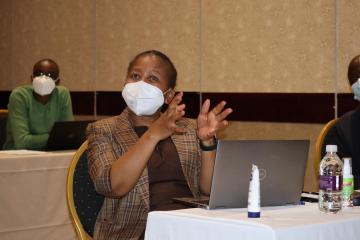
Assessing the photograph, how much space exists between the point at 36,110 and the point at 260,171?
10.1ft

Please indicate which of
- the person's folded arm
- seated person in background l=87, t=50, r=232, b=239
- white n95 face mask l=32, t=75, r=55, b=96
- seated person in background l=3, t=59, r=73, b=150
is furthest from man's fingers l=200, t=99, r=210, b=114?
white n95 face mask l=32, t=75, r=55, b=96

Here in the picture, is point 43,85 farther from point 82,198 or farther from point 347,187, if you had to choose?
point 347,187

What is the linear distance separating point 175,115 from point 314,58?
98.6 inches

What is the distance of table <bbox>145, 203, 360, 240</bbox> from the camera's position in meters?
2.02

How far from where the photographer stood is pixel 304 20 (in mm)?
4812

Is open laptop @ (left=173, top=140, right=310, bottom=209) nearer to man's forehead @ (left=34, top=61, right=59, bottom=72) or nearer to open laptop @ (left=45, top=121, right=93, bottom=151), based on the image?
open laptop @ (left=45, top=121, right=93, bottom=151)

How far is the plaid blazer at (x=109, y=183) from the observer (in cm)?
266

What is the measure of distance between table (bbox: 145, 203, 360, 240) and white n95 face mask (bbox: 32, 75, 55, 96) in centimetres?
302

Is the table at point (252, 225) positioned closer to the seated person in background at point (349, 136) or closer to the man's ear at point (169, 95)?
the man's ear at point (169, 95)

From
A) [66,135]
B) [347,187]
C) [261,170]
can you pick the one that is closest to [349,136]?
[347,187]

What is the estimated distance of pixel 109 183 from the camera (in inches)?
103

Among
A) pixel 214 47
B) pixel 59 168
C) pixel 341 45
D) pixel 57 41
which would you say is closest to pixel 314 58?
pixel 341 45

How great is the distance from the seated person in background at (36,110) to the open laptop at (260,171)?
8.55 feet

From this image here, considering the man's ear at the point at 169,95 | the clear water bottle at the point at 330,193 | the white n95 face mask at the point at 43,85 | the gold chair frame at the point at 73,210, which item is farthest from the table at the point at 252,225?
the white n95 face mask at the point at 43,85
